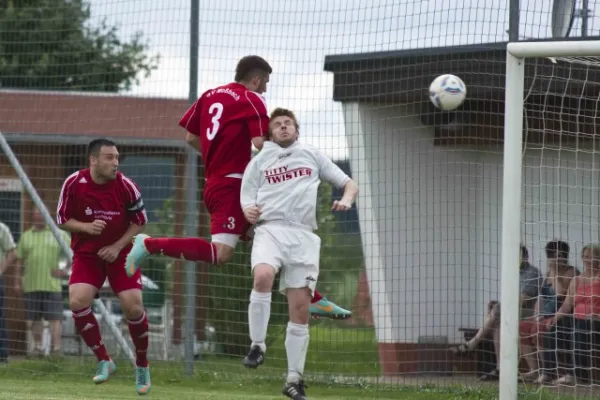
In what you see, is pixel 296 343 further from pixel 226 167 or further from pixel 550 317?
pixel 550 317

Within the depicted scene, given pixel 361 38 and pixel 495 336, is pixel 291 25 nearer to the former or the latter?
pixel 361 38

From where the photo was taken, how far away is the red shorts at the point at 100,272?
10086mm

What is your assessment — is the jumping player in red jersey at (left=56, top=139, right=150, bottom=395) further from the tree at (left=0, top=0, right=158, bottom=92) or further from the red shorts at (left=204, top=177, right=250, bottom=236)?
the tree at (left=0, top=0, right=158, bottom=92)

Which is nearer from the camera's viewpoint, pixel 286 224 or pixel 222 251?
pixel 286 224

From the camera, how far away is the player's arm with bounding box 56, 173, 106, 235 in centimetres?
989

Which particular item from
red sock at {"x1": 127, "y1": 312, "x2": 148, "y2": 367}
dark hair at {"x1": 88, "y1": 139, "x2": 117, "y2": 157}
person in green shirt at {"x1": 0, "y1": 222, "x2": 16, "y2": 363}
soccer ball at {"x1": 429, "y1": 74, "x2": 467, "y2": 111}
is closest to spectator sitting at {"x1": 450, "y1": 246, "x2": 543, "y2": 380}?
soccer ball at {"x1": 429, "y1": 74, "x2": 467, "y2": 111}

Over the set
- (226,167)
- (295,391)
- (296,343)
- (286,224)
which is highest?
(226,167)

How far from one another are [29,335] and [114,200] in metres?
4.69

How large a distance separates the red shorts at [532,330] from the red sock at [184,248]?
10.6 ft

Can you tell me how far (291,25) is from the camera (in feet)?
40.9

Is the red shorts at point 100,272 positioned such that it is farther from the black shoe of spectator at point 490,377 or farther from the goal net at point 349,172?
the black shoe of spectator at point 490,377

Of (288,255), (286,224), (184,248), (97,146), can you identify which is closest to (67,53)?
(97,146)

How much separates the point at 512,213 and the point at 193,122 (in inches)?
103

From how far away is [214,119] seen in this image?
30.2 ft
